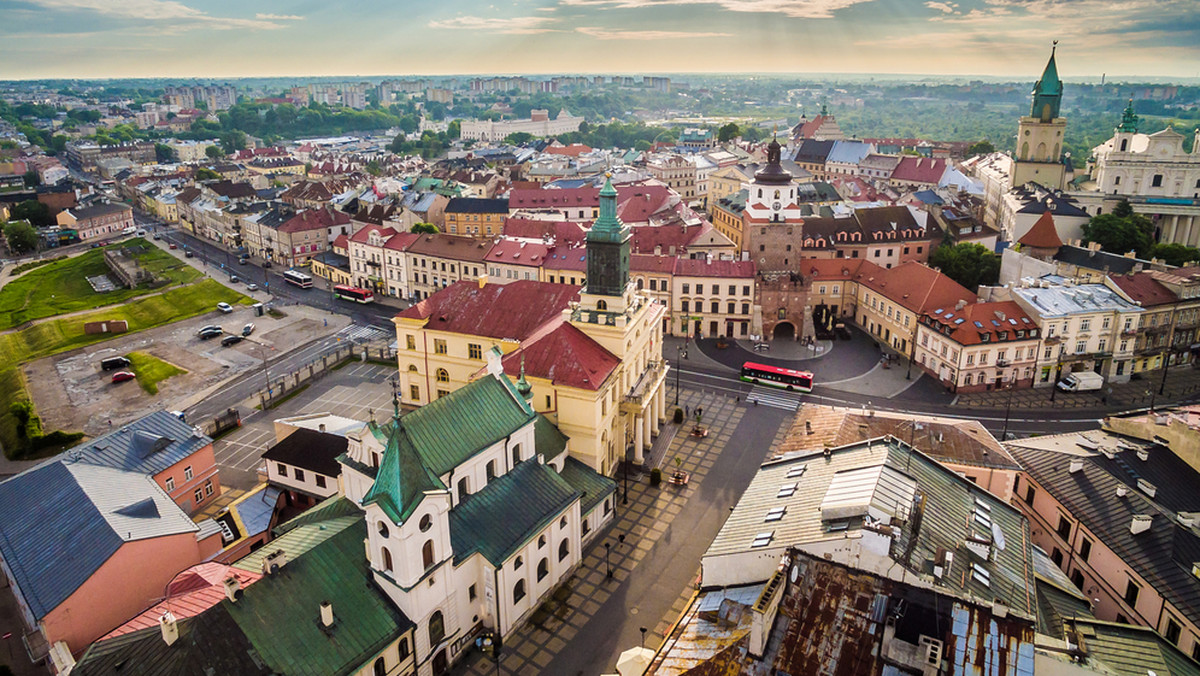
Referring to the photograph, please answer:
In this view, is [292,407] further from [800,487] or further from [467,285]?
[800,487]

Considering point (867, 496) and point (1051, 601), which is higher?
point (867, 496)

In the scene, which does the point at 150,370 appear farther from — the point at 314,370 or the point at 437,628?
the point at 437,628

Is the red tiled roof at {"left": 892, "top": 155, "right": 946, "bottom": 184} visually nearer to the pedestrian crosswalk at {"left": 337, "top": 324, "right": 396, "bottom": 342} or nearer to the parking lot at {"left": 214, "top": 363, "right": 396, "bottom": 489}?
the pedestrian crosswalk at {"left": 337, "top": 324, "right": 396, "bottom": 342}

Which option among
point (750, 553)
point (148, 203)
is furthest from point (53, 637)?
point (148, 203)

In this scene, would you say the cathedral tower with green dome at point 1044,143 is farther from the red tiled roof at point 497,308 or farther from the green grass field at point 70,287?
the green grass field at point 70,287

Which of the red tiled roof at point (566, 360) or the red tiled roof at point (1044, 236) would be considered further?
the red tiled roof at point (1044, 236)

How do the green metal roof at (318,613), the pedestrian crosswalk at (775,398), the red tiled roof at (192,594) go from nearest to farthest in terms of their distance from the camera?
the green metal roof at (318,613) < the red tiled roof at (192,594) < the pedestrian crosswalk at (775,398)

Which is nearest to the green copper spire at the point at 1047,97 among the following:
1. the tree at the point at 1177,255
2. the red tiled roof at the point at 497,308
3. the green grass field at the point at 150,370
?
the tree at the point at 1177,255

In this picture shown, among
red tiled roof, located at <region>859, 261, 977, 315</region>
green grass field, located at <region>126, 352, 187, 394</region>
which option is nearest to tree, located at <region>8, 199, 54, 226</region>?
green grass field, located at <region>126, 352, 187, 394</region>
